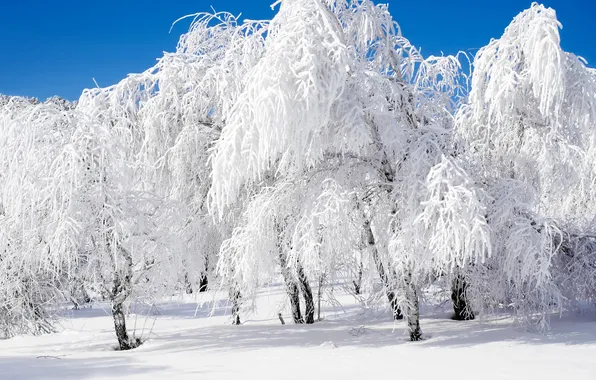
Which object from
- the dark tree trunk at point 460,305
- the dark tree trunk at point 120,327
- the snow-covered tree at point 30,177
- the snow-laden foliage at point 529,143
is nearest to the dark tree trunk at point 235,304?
the dark tree trunk at point 120,327

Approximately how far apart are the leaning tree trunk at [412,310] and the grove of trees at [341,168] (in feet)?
0.10

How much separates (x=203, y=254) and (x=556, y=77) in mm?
7696

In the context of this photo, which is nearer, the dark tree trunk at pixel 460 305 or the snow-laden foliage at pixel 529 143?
the snow-laden foliage at pixel 529 143

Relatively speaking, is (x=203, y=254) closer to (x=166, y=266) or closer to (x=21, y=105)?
(x=166, y=266)

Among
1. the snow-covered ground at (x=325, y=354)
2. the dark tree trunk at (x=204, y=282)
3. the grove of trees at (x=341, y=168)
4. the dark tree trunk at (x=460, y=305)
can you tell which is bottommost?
the snow-covered ground at (x=325, y=354)

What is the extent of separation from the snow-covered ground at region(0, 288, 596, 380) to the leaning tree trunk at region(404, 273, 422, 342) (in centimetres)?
21

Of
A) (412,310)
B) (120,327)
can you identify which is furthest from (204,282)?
(412,310)

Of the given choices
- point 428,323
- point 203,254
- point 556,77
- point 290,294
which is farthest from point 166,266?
point 556,77

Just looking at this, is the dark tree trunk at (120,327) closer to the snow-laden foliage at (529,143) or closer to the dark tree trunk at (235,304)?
the dark tree trunk at (235,304)

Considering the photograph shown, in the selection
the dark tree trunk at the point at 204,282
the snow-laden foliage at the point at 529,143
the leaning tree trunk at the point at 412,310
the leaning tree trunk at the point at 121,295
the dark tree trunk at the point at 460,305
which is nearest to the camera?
the snow-laden foliage at the point at 529,143

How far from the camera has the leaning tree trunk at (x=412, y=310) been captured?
9.09 meters

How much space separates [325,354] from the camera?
8359mm

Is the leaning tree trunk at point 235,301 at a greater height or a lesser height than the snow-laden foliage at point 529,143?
lesser

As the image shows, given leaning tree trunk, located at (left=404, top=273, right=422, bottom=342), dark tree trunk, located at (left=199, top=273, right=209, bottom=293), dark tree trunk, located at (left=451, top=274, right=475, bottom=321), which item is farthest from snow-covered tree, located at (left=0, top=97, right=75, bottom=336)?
dark tree trunk, located at (left=451, top=274, right=475, bottom=321)
